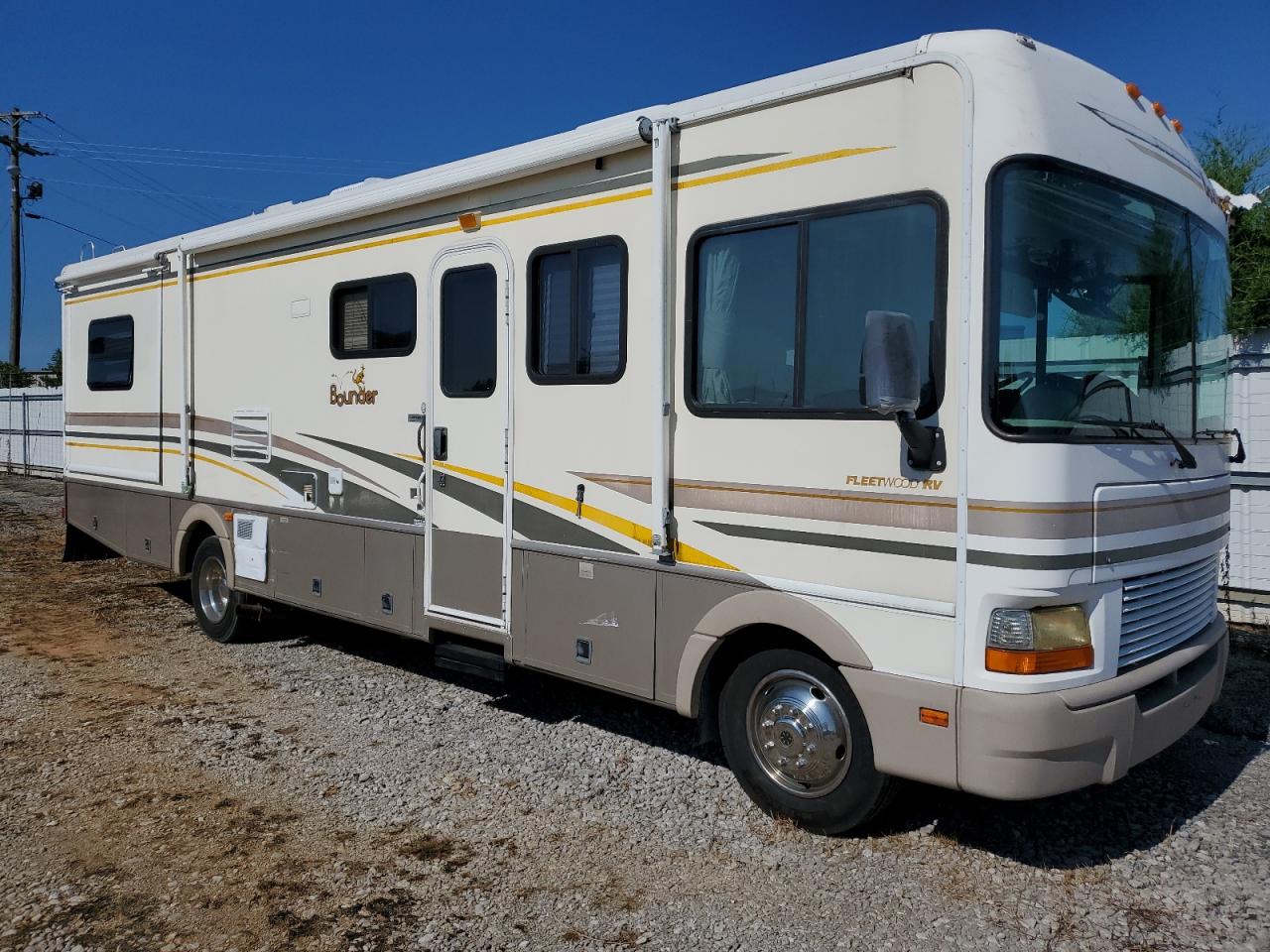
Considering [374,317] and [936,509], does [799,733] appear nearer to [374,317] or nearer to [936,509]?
[936,509]

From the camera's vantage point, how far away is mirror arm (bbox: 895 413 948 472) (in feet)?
12.0

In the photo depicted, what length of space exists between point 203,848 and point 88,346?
6.29 meters

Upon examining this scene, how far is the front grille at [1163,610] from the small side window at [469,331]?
311 cm

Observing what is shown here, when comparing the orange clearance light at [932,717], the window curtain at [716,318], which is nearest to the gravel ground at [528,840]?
the orange clearance light at [932,717]

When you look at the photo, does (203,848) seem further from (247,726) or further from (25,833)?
(247,726)

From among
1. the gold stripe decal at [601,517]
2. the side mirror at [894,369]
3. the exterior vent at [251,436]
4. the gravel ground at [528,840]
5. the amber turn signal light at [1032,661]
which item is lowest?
the gravel ground at [528,840]

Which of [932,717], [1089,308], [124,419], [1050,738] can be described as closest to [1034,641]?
[1050,738]

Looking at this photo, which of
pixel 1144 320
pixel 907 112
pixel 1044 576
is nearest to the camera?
pixel 1044 576

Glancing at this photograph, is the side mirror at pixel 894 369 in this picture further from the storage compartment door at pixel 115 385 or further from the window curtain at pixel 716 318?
the storage compartment door at pixel 115 385

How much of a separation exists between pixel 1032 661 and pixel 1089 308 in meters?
1.32

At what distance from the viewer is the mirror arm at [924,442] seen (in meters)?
3.64

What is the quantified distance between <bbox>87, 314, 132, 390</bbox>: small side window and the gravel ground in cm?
310

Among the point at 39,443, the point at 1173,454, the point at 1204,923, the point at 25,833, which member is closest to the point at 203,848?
the point at 25,833

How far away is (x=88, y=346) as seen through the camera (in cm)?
902
